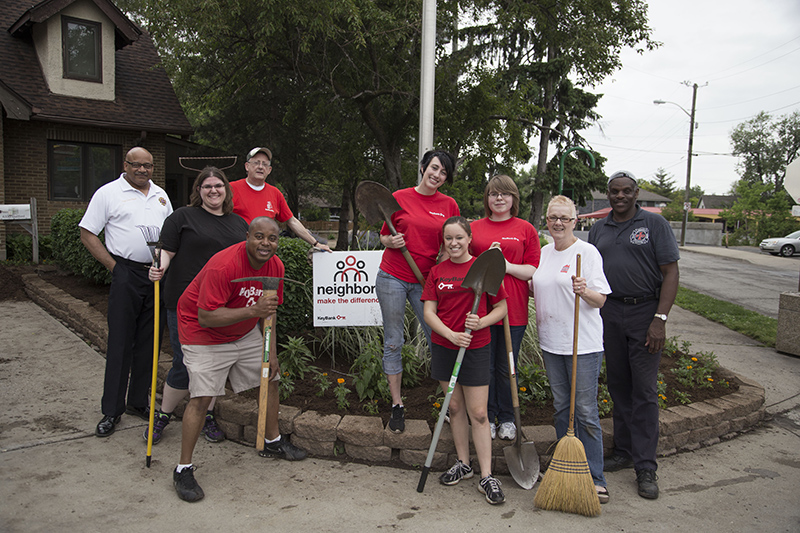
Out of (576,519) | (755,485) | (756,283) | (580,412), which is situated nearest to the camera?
(576,519)

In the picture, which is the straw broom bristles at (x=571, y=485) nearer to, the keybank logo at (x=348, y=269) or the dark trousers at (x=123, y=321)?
the keybank logo at (x=348, y=269)

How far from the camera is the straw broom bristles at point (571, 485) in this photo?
309cm

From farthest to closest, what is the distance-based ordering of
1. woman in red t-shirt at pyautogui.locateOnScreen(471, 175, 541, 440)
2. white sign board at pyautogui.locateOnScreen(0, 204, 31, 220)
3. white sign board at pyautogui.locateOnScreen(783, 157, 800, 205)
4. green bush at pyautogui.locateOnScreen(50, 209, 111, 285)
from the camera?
white sign board at pyautogui.locateOnScreen(0, 204, 31, 220), green bush at pyautogui.locateOnScreen(50, 209, 111, 285), white sign board at pyautogui.locateOnScreen(783, 157, 800, 205), woman in red t-shirt at pyautogui.locateOnScreen(471, 175, 541, 440)

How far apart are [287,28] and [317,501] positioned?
10.3m

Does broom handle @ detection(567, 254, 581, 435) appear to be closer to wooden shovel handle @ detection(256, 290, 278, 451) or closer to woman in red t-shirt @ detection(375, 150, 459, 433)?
woman in red t-shirt @ detection(375, 150, 459, 433)

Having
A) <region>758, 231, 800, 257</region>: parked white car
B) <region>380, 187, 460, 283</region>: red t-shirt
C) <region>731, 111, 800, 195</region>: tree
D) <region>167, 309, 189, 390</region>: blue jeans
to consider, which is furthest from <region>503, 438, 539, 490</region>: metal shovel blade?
<region>731, 111, 800, 195</region>: tree

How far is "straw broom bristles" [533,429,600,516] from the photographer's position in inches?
121

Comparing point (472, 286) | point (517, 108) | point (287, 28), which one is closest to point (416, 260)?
point (472, 286)

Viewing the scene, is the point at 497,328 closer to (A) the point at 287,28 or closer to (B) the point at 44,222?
(A) the point at 287,28

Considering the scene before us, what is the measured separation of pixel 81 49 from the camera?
13.4m

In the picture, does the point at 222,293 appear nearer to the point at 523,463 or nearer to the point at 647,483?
the point at 523,463

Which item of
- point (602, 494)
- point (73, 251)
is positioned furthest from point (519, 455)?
point (73, 251)

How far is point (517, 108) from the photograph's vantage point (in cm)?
1336

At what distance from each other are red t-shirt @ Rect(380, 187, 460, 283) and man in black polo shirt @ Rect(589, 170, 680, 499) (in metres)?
1.09
